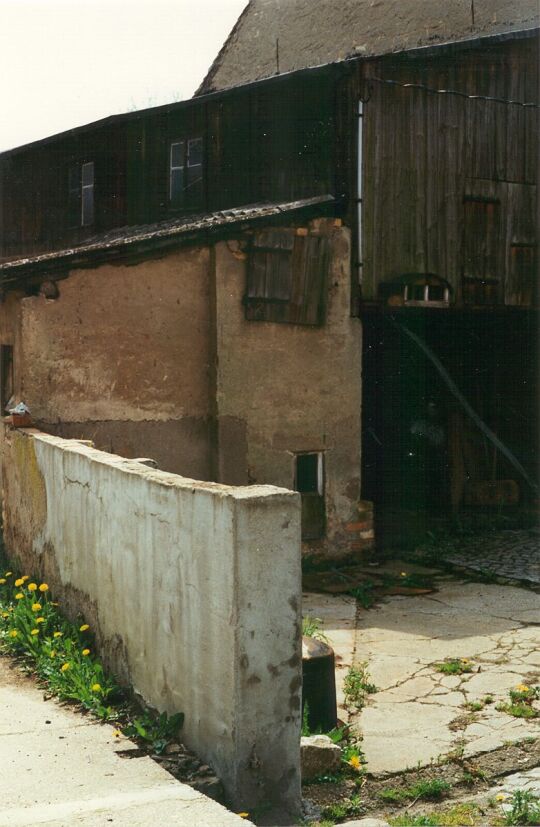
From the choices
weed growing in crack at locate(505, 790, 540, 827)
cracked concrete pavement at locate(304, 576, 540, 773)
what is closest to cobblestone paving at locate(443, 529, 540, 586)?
cracked concrete pavement at locate(304, 576, 540, 773)

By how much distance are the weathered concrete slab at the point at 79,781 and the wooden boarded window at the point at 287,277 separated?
20.7 ft

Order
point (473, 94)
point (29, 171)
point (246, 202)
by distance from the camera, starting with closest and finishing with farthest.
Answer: point (473, 94)
point (246, 202)
point (29, 171)

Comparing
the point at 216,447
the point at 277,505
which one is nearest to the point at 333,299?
the point at 216,447

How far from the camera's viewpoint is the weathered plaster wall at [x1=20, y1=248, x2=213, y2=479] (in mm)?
9984

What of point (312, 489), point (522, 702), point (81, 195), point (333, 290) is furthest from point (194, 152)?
point (522, 702)

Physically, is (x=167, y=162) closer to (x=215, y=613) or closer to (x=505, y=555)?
(x=505, y=555)

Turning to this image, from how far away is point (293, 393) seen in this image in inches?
457

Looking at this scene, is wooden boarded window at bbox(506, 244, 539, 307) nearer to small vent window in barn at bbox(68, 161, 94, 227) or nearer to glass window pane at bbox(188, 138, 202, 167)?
glass window pane at bbox(188, 138, 202, 167)

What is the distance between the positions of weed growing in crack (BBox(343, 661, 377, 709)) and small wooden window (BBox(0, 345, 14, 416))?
15.4 feet

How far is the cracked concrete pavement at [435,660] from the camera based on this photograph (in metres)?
6.30

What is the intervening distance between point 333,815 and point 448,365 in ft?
33.1

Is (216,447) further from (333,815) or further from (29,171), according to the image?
(29,171)

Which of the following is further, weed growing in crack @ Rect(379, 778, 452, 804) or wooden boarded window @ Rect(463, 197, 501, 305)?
wooden boarded window @ Rect(463, 197, 501, 305)

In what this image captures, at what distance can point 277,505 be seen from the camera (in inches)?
183
